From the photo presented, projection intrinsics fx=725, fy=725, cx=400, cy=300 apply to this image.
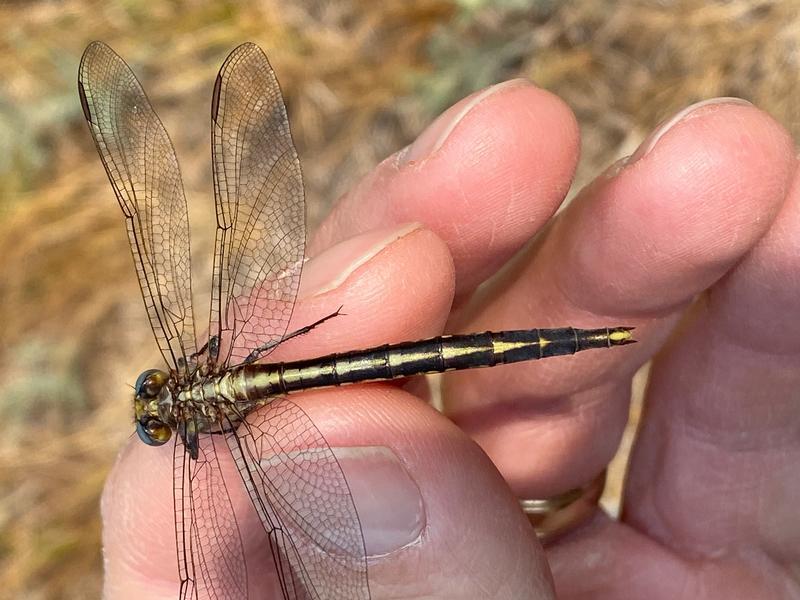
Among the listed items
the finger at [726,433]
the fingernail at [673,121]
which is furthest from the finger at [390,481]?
the finger at [726,433]

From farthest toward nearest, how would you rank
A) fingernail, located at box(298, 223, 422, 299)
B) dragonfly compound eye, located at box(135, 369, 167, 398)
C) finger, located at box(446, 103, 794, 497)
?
dragonfly compound eye, located at box(135, 369, 167, 398) → fingernail, located at box(298, 223, 422, 299) → finger, located at box(446, 103, 794, 497)

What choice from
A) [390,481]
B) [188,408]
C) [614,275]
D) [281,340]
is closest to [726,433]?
[614,275]

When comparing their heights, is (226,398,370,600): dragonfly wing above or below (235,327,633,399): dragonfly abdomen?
below

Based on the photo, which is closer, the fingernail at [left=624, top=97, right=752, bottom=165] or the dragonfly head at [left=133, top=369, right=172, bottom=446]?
the fingernail at [left=624, top=97, right=752, bottom=165]

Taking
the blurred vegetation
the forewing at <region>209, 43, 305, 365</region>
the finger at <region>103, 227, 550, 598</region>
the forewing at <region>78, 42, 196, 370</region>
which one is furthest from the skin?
the blurred vegetation

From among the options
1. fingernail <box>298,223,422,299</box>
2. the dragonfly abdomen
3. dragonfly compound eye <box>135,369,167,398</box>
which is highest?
fingernail <box>298,223,422,299</box>

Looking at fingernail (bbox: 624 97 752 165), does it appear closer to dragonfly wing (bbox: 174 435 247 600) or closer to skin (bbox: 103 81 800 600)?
skin (bbox: 103 81 800 600)

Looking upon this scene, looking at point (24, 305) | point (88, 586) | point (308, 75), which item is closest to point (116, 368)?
point (24, 305)
